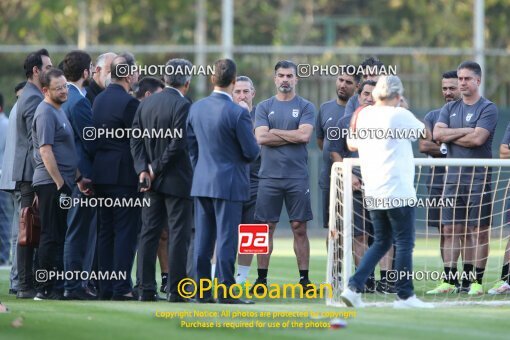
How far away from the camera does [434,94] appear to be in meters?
31.0

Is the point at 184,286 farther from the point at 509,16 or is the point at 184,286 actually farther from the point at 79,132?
the point at 509,16

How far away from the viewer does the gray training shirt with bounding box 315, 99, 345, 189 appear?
14336mm

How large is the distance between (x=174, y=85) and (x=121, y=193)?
115cm

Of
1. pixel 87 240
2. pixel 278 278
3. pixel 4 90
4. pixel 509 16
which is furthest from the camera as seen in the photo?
pixel 509 16

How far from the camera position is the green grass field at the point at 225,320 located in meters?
9.45

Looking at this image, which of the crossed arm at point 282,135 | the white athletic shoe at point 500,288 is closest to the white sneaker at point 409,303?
the white athletic shoe at point 500,288

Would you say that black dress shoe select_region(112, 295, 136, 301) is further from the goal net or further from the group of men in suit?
the goal net

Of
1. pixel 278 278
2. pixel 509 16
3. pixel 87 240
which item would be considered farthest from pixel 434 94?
pixel 87 240

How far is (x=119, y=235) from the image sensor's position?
498 inches

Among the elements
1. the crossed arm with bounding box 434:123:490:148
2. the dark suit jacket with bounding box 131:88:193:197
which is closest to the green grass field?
the dark suit jacket with bounding box 131:88:193:197

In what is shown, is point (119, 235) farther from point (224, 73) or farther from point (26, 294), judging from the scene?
point (224, 73)

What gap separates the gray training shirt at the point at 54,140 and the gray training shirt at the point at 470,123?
12.6 ft

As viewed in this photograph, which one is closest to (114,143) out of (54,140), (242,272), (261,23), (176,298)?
(54,140)

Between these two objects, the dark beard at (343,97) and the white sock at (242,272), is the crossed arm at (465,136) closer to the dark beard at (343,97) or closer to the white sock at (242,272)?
the dark beard at (343,97)
